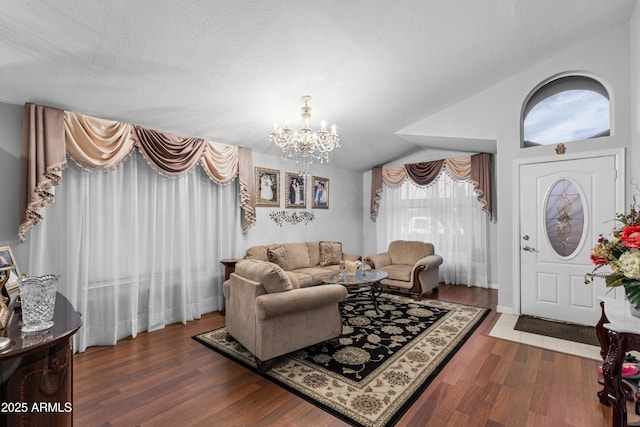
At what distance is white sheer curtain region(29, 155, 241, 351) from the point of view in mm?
3002

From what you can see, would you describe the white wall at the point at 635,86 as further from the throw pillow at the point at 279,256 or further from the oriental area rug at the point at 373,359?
the throw pillow at the point at 279,256

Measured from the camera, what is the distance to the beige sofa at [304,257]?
15.1 ft

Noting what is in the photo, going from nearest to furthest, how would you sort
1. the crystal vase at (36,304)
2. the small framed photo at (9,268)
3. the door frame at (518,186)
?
the crystal vase at (36,304) < the small framed photo at (9,268) < the door frame at (518,186)

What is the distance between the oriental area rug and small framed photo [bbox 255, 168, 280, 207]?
7.29 ft

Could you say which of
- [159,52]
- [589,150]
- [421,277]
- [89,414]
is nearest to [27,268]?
[89,414]

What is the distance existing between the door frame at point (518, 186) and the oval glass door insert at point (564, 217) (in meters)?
0.24

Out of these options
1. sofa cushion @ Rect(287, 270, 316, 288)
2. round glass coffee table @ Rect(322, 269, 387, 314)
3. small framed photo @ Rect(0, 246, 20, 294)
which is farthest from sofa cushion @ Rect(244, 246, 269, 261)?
small framed photo @ Rect(0, 246, 20, 294)

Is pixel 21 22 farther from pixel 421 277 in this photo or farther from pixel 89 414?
pixel 421 277

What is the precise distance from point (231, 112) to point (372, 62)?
71.3 inches

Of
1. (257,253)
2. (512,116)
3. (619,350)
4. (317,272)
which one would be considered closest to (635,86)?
(512,116)

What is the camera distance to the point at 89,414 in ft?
6.63

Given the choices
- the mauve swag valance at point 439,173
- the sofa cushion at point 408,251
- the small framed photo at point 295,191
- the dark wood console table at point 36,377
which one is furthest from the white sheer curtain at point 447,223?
the dark wood console table at point 36,377

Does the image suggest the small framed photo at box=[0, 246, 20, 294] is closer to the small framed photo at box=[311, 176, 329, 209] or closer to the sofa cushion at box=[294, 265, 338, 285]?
the sofa cushion at box=[294, 265, 338, 285]

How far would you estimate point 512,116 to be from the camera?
411cm
